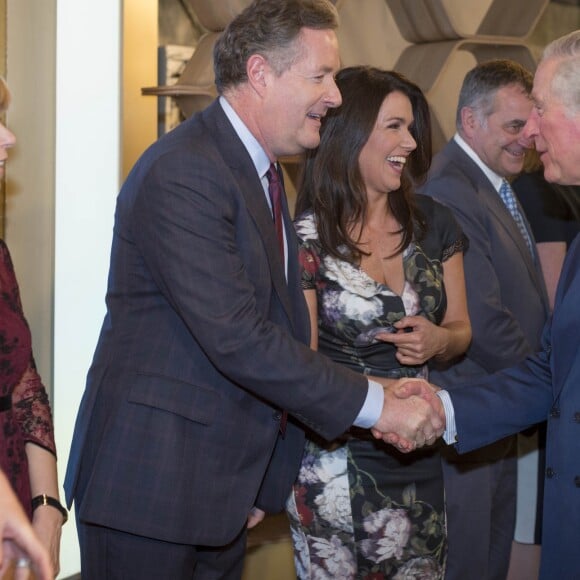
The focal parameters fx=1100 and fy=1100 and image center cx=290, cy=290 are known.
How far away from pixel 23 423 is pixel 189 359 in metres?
0.43

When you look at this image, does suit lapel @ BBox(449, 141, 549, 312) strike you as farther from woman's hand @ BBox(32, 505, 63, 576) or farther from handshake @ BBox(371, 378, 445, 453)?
woman's hand @ BBox(32, 505, 63, 576)

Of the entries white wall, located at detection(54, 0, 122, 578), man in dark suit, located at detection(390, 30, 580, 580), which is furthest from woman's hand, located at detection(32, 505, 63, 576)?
white wall, located at detection(54, 0, 122, 578)

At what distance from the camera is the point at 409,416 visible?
261cm

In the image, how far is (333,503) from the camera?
2.67 m

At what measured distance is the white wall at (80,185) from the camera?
3291 millimetres

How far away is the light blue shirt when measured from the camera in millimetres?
2424

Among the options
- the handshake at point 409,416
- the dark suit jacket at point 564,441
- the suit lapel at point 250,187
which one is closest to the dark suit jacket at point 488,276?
the handshake at point 409,416

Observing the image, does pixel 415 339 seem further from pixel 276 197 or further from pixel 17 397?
pixel 17 397

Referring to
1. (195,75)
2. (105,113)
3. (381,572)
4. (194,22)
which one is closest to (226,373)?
(381,572)

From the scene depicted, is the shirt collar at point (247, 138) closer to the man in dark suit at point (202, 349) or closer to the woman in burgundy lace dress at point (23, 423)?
the man in dark suit at point (202, 349)

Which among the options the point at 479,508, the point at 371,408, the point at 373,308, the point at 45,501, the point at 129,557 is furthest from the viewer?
the point at 479,508

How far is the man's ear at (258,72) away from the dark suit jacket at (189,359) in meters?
0.12

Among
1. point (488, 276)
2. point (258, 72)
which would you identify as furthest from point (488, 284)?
point (258, 72)

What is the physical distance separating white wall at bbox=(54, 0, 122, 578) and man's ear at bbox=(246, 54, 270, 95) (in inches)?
40.7
